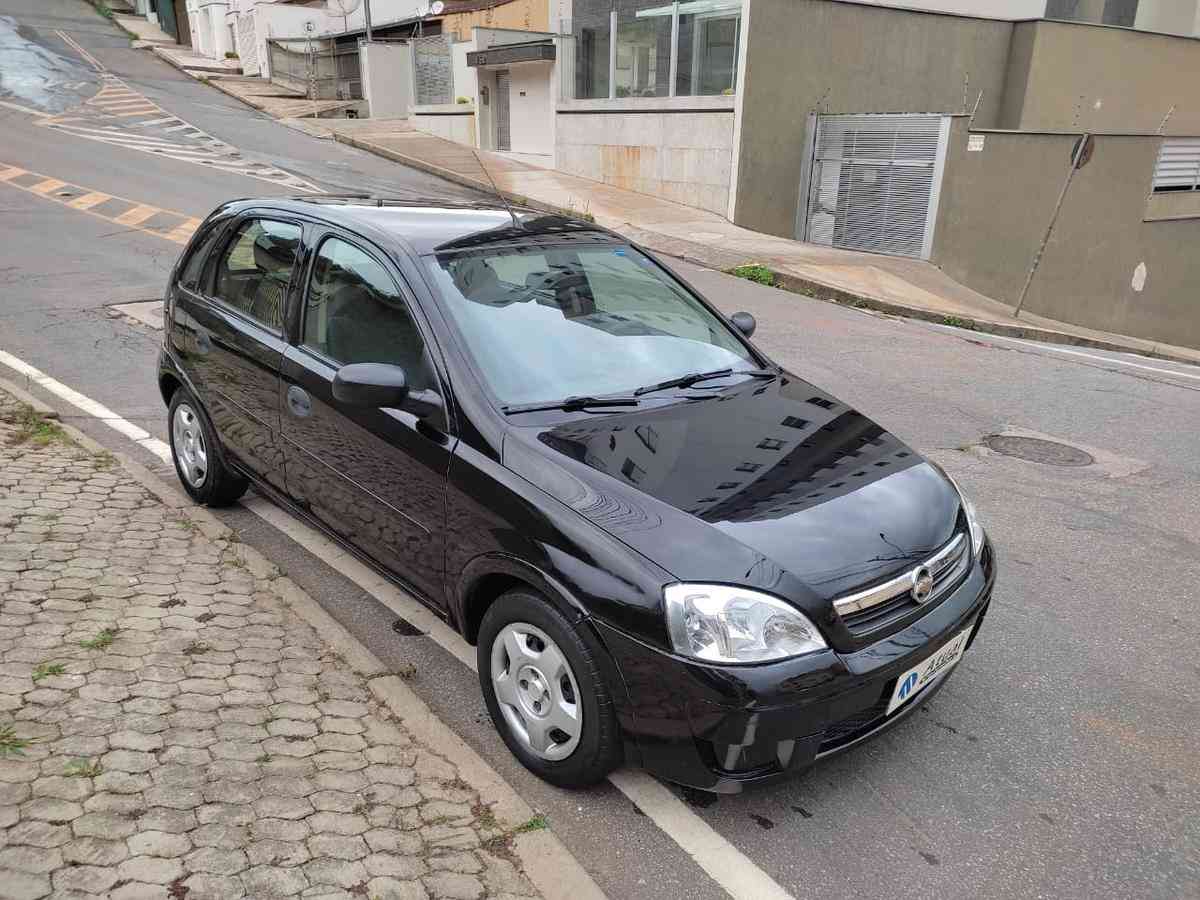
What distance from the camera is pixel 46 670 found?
337 cm

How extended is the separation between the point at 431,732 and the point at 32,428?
13.9 feet

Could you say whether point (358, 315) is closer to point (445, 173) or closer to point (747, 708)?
point (747, 708)

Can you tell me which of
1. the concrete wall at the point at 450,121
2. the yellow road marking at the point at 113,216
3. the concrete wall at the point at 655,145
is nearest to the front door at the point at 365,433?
the yellow road marking at the point at 113,216

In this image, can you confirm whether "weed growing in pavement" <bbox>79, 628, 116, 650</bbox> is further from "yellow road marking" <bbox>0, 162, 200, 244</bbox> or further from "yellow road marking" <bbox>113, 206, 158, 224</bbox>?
"yellow road marking" <bbox>113, 206, 158, 224</bbox>

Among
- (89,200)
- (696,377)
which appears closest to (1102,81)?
(89,200)

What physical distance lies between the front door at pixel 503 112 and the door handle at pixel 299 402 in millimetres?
22819

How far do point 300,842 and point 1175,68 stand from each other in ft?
86.0

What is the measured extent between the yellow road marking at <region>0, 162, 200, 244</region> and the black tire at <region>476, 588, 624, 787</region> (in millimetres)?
10938

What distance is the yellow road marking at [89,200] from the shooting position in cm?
1506

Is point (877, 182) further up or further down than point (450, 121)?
further down

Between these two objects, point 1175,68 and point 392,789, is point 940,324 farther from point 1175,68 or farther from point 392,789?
point 1175,68

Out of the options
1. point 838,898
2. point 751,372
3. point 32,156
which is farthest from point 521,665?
point 32,156

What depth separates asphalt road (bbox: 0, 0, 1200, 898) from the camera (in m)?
2.79

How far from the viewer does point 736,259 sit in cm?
1445
